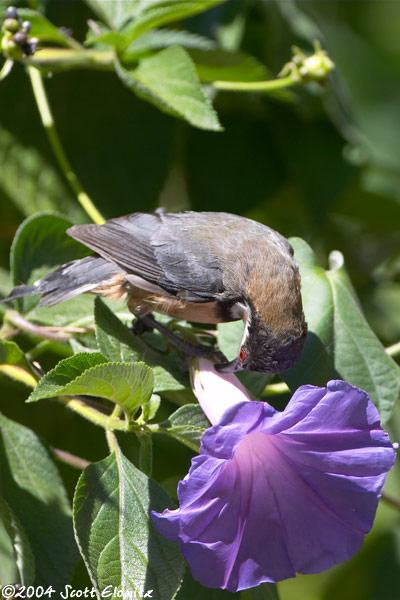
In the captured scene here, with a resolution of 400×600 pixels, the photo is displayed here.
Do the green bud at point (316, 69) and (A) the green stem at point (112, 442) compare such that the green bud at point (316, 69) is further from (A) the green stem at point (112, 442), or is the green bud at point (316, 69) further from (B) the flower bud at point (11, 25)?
(A) the green stem at point (112, 442)

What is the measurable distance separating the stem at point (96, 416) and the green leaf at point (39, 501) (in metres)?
0.25

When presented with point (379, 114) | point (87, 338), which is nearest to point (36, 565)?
point (87, 338)

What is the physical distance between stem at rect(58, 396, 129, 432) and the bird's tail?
375mm

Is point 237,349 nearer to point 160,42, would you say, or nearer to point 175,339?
point 175,339

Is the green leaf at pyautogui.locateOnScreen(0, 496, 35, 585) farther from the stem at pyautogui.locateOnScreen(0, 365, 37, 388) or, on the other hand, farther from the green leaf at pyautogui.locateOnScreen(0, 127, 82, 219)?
the green leaf at pyautogui.locateOnScreen(0, 127, 82, 219)

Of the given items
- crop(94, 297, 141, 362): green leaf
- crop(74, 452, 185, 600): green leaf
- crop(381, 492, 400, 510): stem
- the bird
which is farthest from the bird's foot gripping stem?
crop(381, 492, 400, 510): stem

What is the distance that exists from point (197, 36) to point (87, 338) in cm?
132

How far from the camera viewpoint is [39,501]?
6.63 ft

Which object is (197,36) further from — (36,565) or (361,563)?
(361,563)

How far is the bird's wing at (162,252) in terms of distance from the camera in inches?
88.7

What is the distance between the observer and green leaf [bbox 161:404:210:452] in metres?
1.70

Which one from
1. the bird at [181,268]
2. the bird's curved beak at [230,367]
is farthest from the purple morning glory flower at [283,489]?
the bird at [181,268]

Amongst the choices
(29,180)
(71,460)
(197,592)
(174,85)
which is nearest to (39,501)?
(71,460)

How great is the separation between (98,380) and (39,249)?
744 millimetres
